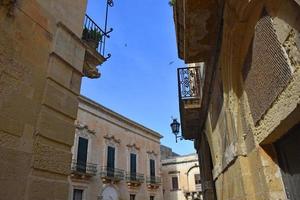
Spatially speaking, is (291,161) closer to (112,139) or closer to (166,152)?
(112,139)

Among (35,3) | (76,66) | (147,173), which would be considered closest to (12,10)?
(35,3)

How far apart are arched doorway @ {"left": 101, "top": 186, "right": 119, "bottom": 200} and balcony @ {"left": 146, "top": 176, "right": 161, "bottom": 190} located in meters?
4.32

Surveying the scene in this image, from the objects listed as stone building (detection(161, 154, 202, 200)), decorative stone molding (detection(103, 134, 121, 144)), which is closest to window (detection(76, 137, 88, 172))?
decorative stone molding (detection(103, 134, 121, 144))

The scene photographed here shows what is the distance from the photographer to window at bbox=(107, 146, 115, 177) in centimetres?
1901

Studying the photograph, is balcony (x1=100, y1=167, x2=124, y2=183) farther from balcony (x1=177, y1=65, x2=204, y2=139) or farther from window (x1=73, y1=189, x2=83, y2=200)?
balcony (x1=177, y1=65, x2=204, y2=139)

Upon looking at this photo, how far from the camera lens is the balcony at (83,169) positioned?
16.0m

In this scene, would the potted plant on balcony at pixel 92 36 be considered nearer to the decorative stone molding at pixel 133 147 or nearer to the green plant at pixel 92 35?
the green plant at pixel 92 35

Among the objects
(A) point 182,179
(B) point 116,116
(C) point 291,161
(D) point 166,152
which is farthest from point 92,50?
(D) point 166,152

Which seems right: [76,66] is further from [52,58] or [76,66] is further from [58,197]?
[58,197]

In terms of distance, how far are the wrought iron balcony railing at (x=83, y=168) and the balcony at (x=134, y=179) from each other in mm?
4046

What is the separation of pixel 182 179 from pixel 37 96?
26.6 m

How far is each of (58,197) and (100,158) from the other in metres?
15.8

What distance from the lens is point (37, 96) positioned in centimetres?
331

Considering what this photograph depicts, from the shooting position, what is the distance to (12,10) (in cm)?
307
